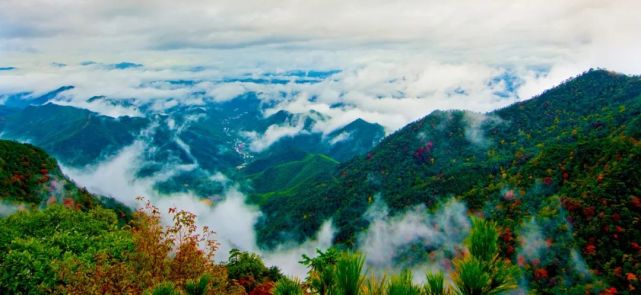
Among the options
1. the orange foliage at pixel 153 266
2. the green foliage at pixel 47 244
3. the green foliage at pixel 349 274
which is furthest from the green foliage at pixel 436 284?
the green foliage at pixel 47 244

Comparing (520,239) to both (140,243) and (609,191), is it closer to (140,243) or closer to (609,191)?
(609,191)

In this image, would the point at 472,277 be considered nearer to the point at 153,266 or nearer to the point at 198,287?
the point at 198,287

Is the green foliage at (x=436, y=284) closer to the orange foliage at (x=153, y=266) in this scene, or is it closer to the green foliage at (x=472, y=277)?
the green foliage at (x=472, y=277)

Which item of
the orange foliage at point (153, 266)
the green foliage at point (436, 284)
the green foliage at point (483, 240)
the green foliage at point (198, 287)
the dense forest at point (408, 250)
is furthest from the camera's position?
the orange foliage at point (153, 266)

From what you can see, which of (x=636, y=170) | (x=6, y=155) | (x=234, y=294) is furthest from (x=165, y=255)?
(x=636, y=170)

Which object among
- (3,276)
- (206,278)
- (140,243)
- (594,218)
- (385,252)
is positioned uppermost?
(206,278)

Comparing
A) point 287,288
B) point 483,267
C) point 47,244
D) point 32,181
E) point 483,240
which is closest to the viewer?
point 483,267

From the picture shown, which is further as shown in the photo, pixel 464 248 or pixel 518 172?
pixel 518 172

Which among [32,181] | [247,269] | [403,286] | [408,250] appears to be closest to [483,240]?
[403,286]

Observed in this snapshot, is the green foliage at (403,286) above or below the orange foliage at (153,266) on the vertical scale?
above
